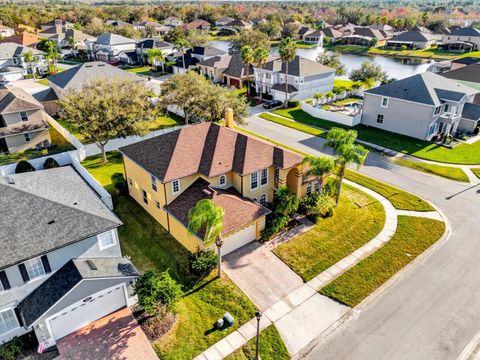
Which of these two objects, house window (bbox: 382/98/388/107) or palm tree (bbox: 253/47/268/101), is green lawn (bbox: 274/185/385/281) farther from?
palm tree (bbox: 253/47/268/101)

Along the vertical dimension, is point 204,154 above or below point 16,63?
above

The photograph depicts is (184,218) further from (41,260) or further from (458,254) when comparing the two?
(458,254)

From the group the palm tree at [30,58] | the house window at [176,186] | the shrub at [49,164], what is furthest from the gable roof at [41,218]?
the palm tree at [30,58]

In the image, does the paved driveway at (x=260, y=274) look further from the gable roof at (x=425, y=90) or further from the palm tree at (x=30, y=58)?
the palm tree at (x=30, y=58)

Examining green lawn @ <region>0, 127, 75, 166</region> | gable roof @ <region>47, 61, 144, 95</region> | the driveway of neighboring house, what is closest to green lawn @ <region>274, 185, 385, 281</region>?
the driveway of neighboring house

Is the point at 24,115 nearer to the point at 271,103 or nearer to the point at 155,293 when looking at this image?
the point at 155,293

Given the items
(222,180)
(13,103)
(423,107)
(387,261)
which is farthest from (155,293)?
(423,107)
